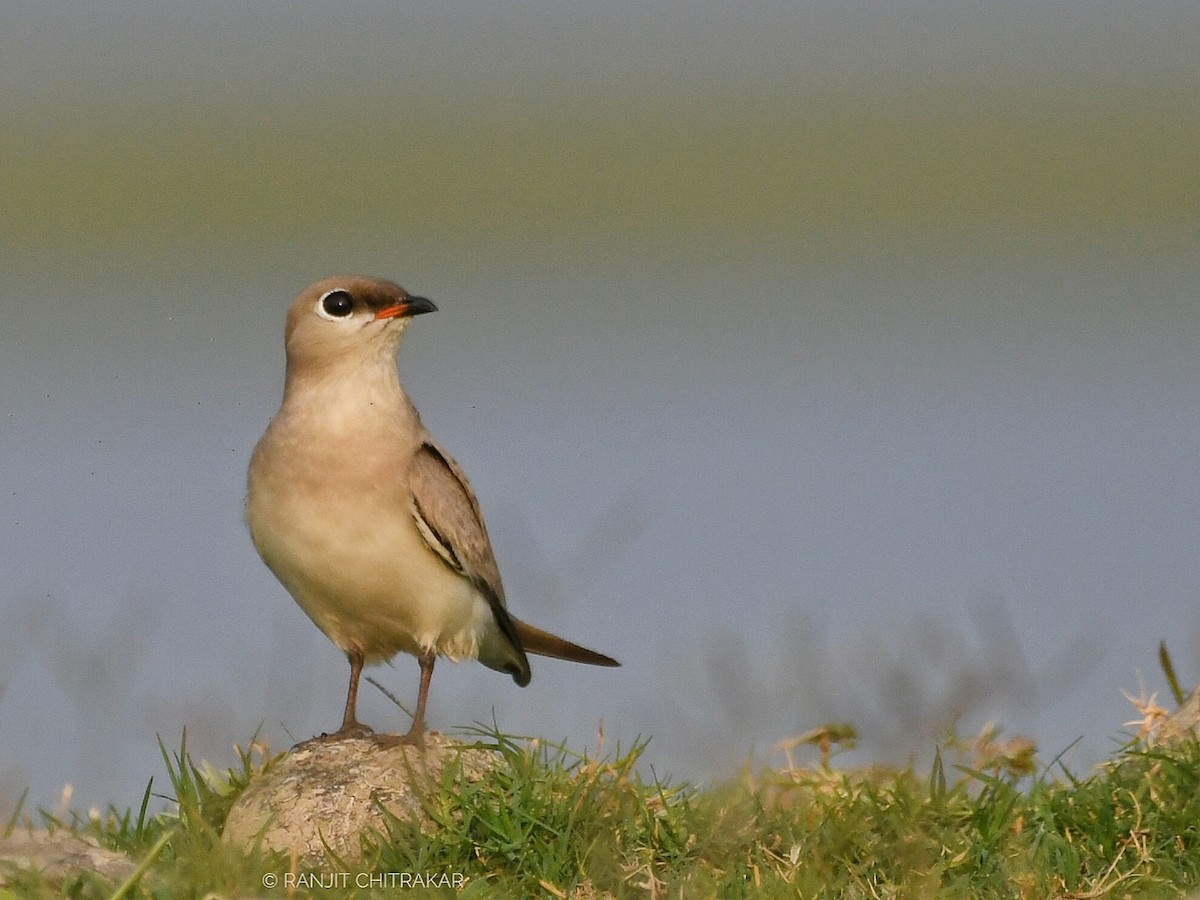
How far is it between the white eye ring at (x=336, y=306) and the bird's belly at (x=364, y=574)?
783 millimetres

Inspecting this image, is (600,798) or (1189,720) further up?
(1189,720)

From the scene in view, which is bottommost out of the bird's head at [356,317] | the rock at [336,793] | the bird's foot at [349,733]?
the rock at [336,793]

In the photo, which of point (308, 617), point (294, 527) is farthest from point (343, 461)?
point (308, 617)

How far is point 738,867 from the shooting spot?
206 inches

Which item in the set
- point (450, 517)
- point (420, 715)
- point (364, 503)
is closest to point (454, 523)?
point (450, 517)

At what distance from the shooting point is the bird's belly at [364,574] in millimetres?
6293

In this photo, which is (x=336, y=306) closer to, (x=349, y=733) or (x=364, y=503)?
(x=364, y=503)

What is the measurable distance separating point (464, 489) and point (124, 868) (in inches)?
92.0

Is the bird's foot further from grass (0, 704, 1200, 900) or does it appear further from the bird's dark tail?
the bird's dark tail

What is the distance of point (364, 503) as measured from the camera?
634cm

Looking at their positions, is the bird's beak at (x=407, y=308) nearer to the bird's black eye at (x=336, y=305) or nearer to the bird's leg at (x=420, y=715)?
the bird's black eye at (x=336, y=305)

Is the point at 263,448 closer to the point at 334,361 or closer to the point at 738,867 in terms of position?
the point at 334,361

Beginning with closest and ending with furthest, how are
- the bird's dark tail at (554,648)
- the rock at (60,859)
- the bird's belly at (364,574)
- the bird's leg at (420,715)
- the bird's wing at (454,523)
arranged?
the rock at (60,859) → the bird's leg at (420,715) → the bird's belly at (364,574) → the bird's wing at (454,523) → the bird's dark tail at (554,648)

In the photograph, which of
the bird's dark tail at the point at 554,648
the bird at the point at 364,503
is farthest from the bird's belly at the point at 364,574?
the bird's dark tail at the point at 554,648
